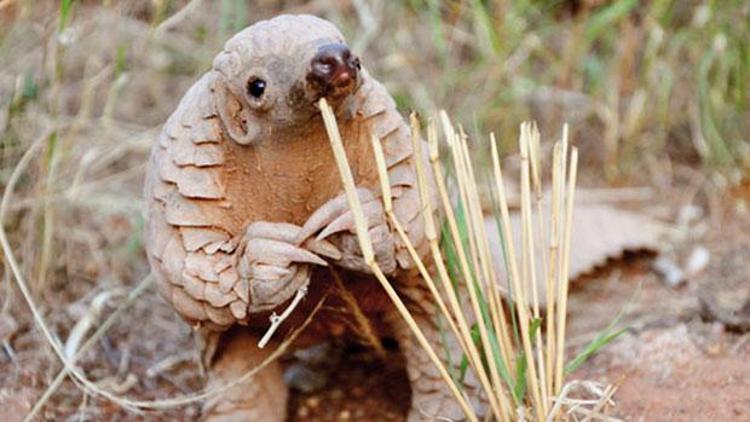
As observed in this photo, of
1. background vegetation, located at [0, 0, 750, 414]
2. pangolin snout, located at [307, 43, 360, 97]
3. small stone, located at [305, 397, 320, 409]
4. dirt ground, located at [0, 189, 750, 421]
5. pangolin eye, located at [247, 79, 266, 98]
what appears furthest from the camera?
background vegetation, located at [0, 0, 750, 414]

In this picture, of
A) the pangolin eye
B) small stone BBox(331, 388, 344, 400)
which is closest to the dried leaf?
small stone BBox(331, 388, 344, 400)

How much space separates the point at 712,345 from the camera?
8.48ft

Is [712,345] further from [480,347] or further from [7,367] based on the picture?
[7,367]

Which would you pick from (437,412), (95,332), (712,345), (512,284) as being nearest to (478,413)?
(437,412)

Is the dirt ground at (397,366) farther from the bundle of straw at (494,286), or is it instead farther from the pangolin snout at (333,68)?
the pangolin snout at (333,68)

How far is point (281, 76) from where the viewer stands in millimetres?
1892

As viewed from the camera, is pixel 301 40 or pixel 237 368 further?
pixel 237 368

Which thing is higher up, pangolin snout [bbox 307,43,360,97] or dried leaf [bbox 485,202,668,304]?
pangolin snout [bbox 307,43,360,97]

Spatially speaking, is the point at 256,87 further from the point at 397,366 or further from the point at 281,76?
the point at 397,366

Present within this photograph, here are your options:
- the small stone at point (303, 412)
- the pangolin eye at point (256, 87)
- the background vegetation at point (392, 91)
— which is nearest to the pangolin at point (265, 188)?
the pangolin eye at point (256, 87)

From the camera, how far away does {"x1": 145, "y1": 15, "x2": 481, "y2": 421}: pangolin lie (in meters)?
1.93

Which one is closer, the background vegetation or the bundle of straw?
the bundle of straw

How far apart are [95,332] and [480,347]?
1.04 m

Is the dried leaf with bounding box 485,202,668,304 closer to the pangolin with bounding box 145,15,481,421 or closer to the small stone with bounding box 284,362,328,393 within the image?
the small stone with bounding box 284,362,328,393
